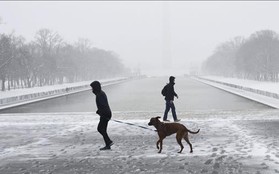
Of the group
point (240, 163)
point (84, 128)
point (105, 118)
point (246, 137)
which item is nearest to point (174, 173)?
point (240, 163)

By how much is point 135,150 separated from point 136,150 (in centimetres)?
3

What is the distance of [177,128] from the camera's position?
8750 millimetres

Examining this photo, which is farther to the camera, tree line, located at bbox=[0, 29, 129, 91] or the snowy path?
tree line, located at bbox=[0, 29, 129, 91]

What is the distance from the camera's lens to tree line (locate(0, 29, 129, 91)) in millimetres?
57053

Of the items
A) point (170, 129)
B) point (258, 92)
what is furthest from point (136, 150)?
point (258, 92)

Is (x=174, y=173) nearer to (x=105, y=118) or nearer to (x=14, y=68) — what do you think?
(x=105, y=118)

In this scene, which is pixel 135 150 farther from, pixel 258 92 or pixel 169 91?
pixel 258 92

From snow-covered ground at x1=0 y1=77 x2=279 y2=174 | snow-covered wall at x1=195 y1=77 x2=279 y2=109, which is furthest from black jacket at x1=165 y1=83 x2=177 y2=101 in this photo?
snow-covered wall at x1=195 y1=77 x2=279 y2=109

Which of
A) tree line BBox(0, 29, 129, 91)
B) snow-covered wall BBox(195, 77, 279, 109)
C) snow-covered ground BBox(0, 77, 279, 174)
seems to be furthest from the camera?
tree line BBox(0, 29, 129, 91)

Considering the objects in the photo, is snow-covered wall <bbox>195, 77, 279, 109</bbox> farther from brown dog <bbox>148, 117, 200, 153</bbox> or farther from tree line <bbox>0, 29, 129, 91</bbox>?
tree line <bbox>0, 29, 129, 91</bbox>

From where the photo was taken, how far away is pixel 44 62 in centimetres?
7300

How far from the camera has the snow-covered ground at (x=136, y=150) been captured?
7.57 m

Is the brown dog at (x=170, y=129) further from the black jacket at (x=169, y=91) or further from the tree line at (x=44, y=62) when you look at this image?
the tree line at (x=44, y=62)

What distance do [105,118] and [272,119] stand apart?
938 cm
